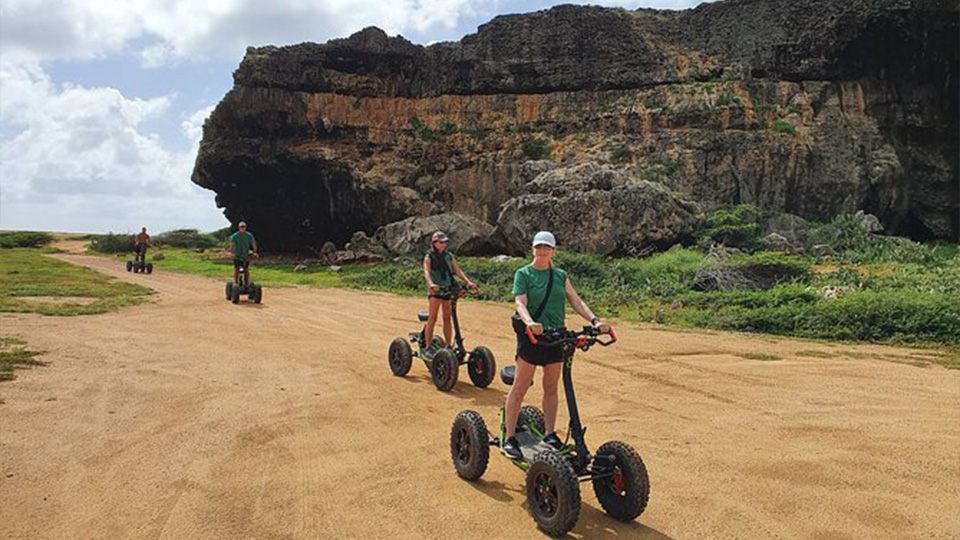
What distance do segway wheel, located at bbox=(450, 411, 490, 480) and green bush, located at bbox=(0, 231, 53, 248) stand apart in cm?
5446

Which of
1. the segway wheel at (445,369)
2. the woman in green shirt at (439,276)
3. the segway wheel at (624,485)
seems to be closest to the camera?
the segway wheel at (624,485)

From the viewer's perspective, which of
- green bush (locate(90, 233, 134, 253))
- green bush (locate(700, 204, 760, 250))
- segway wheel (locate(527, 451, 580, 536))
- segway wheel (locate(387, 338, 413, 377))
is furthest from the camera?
green bush (locate(90, 233, 134, 253))

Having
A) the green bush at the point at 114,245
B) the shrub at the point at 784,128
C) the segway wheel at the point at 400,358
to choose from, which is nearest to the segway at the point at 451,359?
the segway wheel at the point at 400,358

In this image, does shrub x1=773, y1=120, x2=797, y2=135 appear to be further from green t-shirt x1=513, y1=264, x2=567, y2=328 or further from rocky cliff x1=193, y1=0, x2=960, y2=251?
green t-shirt x1=513, y1=264, x2=567, y2=328

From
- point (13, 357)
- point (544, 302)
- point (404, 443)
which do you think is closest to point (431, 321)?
point (404, 443)

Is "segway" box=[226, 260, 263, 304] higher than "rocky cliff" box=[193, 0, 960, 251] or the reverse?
the reverse

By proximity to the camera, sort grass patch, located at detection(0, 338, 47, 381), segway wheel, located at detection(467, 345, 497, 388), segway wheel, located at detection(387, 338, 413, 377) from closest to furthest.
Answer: grass patch, located at detection(0, 338, 47, 381), segway wheel, located at detection(467, 345, 497, 388), segway wheel, located at detection(387, 338, 413, 377)

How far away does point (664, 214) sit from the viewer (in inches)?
1057

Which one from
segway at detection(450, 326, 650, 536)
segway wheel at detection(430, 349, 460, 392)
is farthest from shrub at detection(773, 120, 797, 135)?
segway at detection(450, 326, 650, 536)

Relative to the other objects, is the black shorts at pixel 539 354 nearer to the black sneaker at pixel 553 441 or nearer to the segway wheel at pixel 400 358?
the black sneaker at pixel 553 441

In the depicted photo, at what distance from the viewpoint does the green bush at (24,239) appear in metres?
49.9

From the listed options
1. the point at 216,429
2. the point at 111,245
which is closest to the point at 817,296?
the point at 216,429

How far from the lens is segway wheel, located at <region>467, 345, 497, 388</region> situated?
8406 mm

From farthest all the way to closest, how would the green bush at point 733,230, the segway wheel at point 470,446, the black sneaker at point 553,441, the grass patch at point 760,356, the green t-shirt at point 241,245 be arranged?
the green bush at point 733,230 → the green t-shirt at point 241,245 → the grass patch at point 760,356 → the segway wheel at point 470,446 → the black sneaker at point 553,441
